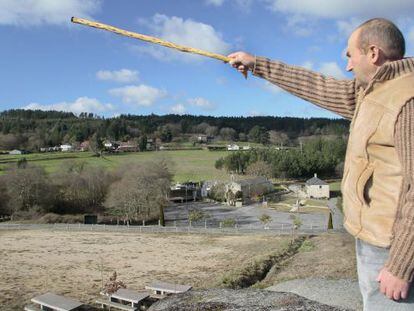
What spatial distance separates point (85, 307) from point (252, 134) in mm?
114730

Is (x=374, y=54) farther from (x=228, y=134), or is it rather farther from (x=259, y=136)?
(x=228, y=134)

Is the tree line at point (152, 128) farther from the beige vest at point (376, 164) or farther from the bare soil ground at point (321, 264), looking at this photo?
the beige vest at point (376, 164)

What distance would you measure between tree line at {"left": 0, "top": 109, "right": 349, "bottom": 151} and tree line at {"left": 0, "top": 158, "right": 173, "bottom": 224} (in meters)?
51.2

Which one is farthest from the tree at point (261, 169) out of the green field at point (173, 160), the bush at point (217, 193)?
the bush at point (217, 193)

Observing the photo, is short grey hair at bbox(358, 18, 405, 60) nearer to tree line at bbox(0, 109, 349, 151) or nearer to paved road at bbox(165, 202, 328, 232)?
paved road at bbox(165, 202, 328, 232)

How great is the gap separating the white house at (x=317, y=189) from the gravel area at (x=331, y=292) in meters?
51.4

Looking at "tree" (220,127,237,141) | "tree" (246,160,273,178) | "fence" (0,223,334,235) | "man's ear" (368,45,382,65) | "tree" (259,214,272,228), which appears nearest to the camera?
"man's ear" (368,45,382,65)

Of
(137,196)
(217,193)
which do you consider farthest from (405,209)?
(217,193)

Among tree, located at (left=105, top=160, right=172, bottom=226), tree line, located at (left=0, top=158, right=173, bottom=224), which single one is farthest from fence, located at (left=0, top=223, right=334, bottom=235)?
tree, located at (left=105, top=160, right=172, bottom=226)

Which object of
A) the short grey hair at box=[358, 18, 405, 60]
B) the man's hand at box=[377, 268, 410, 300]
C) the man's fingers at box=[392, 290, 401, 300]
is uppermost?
the short grey hair at box=[358, 18, 405, 60]

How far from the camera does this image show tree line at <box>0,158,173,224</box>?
47.1m

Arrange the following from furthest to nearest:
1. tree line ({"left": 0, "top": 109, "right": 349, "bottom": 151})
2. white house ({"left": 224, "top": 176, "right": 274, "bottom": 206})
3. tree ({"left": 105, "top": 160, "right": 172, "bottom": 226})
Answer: tree line ({"left": 0, "top": 109, "right": 349, "bottom": 151})
white house ({"left": 224, "top": 176, "right": 274, "bottom": 206})
tree ({"left": 105, "top": 160, "right": 172, "bottom": 226})

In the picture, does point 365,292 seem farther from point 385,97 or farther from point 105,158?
point 105,158

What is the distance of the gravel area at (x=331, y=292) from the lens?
9280 mm
